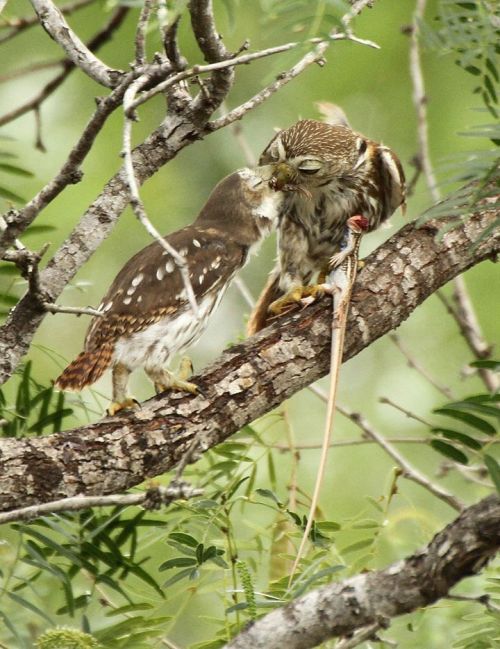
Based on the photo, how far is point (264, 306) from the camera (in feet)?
13.2

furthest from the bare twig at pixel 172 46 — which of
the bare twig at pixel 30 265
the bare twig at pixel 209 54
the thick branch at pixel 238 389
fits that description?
the thick branch at pixel 238 389

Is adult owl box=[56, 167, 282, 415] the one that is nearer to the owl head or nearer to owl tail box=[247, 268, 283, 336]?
owl tail box=[247, 268, 283, 336]

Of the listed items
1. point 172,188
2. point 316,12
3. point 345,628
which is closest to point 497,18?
point 316,12

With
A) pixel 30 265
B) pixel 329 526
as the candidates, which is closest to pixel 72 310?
pixel 30 265

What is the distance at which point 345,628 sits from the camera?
2.29 meters

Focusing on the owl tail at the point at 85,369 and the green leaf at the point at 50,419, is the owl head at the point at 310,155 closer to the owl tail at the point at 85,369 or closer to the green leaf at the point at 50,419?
the owl tail at the point at 85,369

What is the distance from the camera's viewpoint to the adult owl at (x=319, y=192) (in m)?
4.12

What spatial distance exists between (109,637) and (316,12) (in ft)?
5.17

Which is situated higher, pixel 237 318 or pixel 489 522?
pixel 237 318

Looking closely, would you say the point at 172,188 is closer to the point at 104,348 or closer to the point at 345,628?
the point at 104,348

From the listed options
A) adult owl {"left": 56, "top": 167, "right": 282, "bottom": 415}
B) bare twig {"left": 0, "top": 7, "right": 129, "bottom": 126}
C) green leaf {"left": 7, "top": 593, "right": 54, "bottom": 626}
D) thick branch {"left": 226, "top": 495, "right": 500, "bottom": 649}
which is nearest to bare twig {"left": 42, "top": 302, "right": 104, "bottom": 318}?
adult owl {"left": 56, "top": 167, "right": 282, "bottom": 415}

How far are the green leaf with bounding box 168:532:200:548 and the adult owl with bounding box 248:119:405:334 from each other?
4.02ft

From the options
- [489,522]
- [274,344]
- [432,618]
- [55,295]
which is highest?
[55,295]

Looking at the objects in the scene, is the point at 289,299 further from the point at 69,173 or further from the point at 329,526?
the point at 69,173
